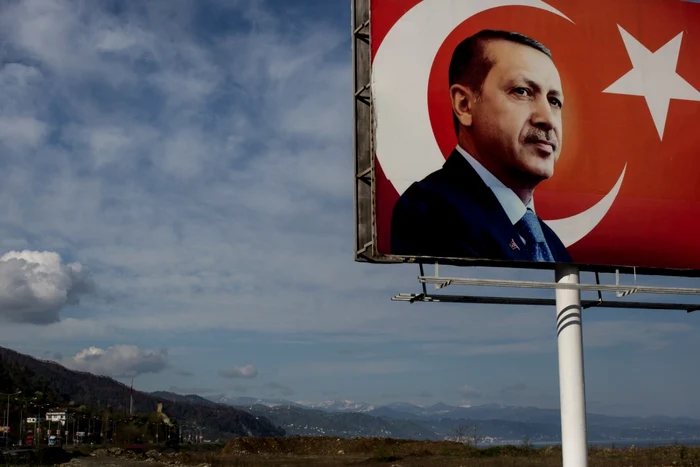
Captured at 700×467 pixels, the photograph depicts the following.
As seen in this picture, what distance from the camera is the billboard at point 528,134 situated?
53.7 feet

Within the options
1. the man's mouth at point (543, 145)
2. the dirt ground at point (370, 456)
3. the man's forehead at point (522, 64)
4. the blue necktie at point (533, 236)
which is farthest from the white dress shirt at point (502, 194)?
the dirt ground at point (370, 456)

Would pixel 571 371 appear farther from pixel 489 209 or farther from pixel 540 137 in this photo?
pixel 540 137

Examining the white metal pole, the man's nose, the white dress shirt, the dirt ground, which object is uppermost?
the man's nose

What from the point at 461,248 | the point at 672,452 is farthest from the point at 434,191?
the point at 672,452

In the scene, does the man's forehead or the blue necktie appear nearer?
the blue necktie

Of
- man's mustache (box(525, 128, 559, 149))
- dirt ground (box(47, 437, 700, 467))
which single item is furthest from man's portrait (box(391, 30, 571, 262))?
dirt ground (box(47, 437, 700, 467))

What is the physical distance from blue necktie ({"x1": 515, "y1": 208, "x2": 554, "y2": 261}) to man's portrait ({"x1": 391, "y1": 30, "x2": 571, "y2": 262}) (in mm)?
21

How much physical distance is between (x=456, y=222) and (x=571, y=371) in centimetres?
407

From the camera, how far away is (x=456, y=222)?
16.4 meters

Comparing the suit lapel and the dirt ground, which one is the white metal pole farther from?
the dirt ground

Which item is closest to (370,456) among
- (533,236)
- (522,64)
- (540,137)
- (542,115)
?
(533,236)

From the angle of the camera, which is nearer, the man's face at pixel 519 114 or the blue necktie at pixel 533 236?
the blue necktie at pixel 533 236

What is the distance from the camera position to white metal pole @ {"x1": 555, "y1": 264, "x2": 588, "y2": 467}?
1664 cm

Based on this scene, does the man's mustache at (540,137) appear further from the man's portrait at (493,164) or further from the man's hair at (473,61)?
the man's hair at (473,61)
